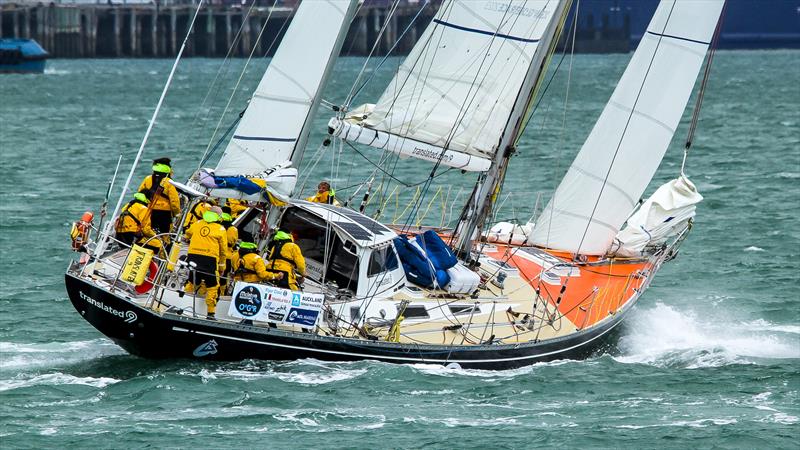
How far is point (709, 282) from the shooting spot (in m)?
29.1

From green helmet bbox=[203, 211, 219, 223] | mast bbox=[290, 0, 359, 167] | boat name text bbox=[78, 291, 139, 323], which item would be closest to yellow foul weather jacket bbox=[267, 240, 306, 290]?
green helmet bbox=[203, 211, 219, 223]

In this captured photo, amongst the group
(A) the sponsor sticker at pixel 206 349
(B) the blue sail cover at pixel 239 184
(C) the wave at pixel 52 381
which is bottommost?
(C) the wave at pixel 52 381

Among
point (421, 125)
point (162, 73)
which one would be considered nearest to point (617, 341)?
point (421, 125)

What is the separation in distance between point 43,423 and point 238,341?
9.55 ft

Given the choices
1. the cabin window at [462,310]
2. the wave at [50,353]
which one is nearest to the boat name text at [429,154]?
the cabin window at [462,310]

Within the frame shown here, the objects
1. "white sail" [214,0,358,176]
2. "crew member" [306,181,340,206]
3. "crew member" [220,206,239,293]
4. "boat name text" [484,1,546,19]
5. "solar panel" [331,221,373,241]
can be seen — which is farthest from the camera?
"crew member" [306,181,340,206]

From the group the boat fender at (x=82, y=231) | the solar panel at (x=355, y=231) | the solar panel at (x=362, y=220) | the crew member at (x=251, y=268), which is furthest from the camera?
the solar panel at (x=362, y=220)

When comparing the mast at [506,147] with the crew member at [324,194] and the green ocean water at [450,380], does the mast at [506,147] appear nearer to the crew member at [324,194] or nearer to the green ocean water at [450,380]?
the crew member at [324,194]

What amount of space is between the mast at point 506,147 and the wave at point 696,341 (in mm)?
3083

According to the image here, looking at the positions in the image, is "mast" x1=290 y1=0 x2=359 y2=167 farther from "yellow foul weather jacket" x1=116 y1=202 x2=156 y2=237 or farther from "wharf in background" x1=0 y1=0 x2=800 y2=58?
"wharf in background" x1=0 y1=0 x2=800 y2=58

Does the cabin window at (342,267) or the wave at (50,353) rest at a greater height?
the cabin window at (342,267)

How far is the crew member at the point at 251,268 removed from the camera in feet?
65.0

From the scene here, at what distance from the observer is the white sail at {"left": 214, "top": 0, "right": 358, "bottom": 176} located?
22672mm

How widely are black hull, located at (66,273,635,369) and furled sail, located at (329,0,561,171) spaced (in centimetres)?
361
